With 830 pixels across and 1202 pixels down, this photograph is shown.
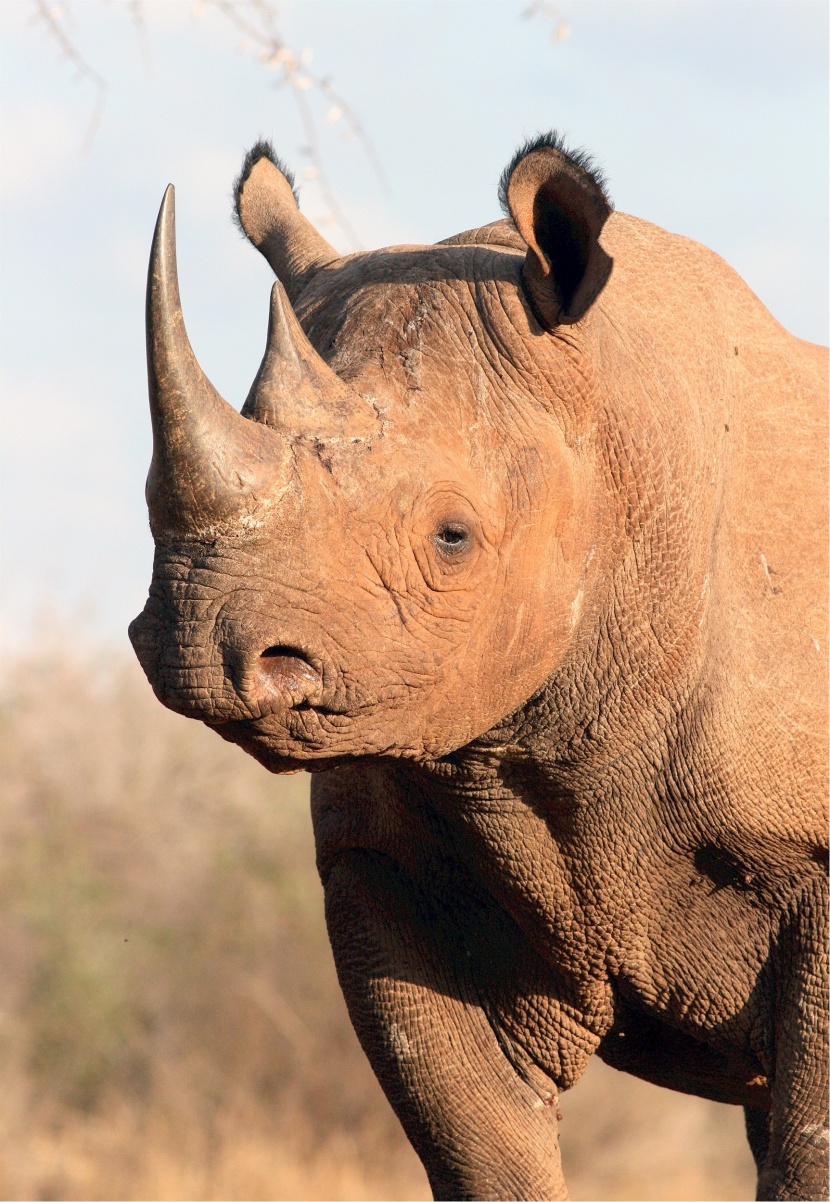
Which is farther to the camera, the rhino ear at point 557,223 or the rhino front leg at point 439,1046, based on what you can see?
the rhino front leg at point 439,1046

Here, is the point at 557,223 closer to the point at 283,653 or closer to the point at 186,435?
the point at 186,435

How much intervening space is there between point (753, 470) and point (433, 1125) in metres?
2.00

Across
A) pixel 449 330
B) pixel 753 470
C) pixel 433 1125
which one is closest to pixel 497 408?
pixel 449 330

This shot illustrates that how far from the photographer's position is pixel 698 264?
450 centimetres

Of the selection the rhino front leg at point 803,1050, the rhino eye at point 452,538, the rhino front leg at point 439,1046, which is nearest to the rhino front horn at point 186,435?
the rhino eye at point 452,538

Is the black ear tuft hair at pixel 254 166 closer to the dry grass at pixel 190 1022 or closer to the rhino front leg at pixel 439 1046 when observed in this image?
the rhino front leg at pixel 439 1046

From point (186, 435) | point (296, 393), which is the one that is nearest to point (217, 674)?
point (186, 435)

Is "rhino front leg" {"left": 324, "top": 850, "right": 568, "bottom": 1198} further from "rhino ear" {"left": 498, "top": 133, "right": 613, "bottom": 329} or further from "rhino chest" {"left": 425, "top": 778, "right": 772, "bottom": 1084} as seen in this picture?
"rhino ear" {"left": 498, "top": 133, "right": 613, "bottom": 329}

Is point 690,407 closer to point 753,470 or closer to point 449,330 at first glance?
point 753,470

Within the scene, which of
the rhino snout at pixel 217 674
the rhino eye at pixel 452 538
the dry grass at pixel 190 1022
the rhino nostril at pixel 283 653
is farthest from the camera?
the dry grass at pixel 190 1022

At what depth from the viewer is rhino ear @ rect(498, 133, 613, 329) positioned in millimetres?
3684

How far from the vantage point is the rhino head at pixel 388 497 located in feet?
10.6

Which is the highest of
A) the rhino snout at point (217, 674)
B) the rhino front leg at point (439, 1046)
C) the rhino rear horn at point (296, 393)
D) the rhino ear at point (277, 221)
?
the rhino ear at point (277, 221)

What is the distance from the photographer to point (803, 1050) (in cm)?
431
